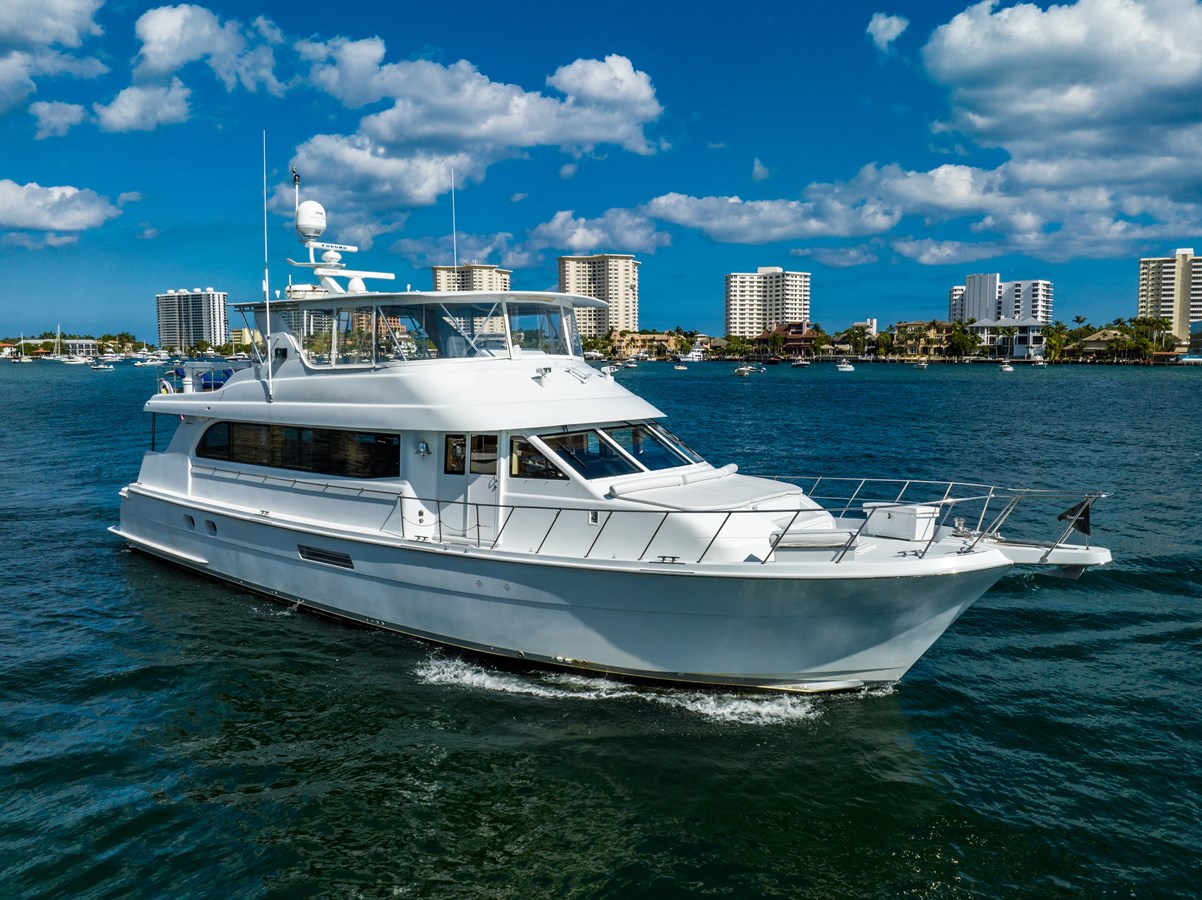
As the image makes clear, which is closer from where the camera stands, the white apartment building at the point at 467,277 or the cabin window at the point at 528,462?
the cabin window at the point at 528,462

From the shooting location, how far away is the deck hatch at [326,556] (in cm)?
1106

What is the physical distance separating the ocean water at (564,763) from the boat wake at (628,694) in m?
0.04

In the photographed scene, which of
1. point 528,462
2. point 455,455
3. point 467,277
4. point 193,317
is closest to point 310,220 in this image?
point 467,277

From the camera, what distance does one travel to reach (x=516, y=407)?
404 inches

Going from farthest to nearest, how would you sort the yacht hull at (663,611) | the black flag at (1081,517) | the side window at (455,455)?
1. the side window at (455,455)
2. the black flag at (1081,517)
3. the yacht hull at (663,611)

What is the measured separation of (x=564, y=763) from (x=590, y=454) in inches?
146

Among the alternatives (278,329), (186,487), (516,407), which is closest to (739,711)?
(516,407)

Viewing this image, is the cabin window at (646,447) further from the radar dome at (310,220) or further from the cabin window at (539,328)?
the radar dome at (310,220)

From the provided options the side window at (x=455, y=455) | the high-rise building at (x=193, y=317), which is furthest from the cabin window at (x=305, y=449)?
the high-rise building at (x=193, y=317)

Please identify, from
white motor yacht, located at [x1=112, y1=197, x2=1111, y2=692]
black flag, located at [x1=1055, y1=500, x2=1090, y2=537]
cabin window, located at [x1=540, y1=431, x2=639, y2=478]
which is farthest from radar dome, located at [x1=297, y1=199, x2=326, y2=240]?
black flag, located at [x1=1055, y1=500, x2=1090, y2=537]

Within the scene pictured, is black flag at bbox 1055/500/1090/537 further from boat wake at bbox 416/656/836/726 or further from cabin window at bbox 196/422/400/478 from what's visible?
cabin window at bbox 196/422/400/478

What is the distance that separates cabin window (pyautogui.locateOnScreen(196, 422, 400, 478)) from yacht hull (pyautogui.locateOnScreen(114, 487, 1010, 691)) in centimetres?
100

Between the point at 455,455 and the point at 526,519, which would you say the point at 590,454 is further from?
the point at 455,455

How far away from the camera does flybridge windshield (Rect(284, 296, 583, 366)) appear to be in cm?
1099
